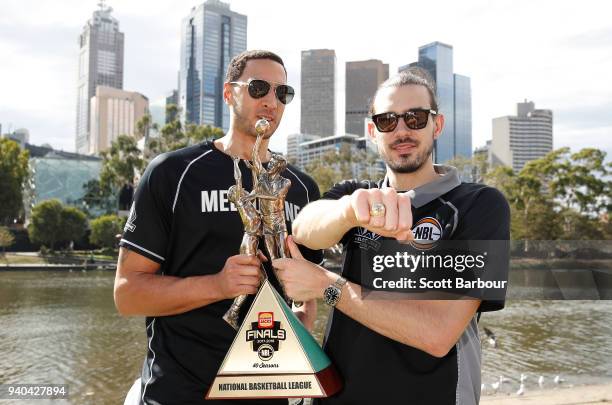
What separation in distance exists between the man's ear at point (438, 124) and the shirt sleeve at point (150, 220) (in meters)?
1.20

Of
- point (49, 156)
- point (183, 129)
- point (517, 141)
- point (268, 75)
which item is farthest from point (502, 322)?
point (517, 141)

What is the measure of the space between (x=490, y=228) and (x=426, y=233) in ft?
0.72

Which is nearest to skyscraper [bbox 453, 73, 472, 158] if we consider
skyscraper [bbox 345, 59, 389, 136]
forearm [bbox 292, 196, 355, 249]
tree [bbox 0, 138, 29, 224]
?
skyscraper [bbox 345, 59, 389, 136]

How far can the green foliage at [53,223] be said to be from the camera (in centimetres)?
4712

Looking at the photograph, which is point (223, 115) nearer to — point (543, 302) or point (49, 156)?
point (49, 156)

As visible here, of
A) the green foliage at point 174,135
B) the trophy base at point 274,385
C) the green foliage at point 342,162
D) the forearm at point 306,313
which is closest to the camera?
the trophy base at point 274,385

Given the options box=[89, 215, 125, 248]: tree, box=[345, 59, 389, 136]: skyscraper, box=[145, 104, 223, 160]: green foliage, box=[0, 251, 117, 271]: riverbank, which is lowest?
box=[0, 251, 117, 271]: riverbank

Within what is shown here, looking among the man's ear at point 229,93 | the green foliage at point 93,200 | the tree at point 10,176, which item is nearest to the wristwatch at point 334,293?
the man's ear at point 229,93

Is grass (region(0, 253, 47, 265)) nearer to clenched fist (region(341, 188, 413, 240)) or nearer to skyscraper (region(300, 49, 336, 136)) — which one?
clenched fist (region(341, 188, 413, 240))

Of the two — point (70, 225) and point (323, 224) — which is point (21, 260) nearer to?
point (70, 225)

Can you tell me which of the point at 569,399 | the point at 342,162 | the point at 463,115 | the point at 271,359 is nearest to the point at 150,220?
the point at 271,359

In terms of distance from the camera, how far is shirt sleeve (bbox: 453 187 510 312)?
6.36ft

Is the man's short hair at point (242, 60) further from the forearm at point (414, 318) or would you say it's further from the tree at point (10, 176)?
the tree at point (10, 176)

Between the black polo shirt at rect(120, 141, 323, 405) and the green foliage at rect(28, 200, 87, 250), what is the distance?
1945 inches
